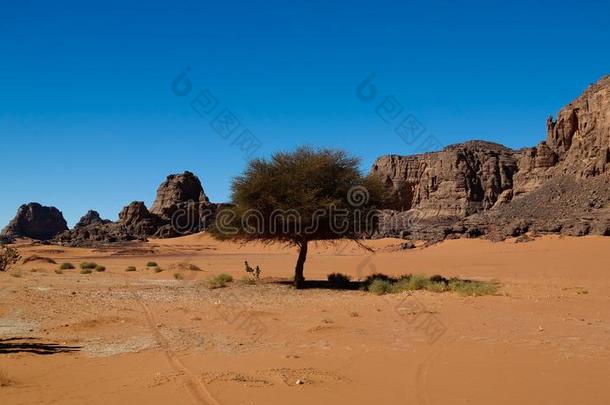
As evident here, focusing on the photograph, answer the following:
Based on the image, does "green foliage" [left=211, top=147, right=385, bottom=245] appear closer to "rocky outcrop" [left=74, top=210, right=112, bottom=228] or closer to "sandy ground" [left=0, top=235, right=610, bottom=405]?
"sandy ground" [left=0, top=235, right=610, bottom=405]

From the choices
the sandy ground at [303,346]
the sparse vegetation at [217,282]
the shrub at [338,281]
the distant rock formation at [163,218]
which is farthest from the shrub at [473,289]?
the distant rock formation at [163,218]

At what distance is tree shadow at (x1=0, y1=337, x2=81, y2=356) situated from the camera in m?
9.92

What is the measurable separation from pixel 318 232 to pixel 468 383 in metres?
16.1

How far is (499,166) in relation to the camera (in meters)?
104

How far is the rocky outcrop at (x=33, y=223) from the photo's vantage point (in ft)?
430

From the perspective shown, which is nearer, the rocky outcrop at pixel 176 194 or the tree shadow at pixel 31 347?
the tree shadow at pixel 31 347

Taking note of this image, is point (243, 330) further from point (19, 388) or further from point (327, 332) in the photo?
point (19, 388)

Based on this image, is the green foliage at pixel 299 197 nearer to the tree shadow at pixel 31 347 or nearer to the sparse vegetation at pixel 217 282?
the sparse vegetation at pixel 217 282

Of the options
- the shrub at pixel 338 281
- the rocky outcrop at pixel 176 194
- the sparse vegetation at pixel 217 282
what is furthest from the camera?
the rocky outcrop at pixel 176 194

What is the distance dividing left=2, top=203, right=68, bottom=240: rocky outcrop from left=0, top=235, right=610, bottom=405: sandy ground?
402 feet

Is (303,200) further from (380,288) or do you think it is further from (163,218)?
(163,218)

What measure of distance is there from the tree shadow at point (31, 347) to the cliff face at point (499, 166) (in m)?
46.1

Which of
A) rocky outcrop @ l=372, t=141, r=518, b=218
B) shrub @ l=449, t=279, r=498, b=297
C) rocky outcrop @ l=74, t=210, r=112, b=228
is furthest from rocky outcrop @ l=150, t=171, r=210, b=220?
shrub @ l=449, t=279, r=498, b=297

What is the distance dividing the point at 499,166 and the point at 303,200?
90949 millimetres
